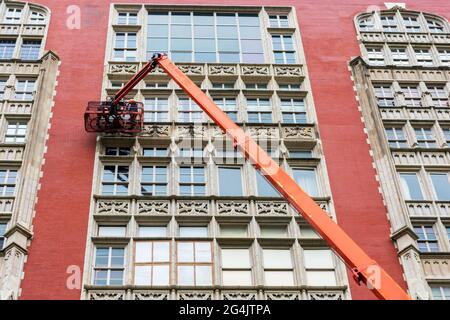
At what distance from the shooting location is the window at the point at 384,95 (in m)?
42.1

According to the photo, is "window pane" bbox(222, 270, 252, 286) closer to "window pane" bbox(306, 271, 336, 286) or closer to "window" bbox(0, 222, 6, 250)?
"window pane" bbox(306, 271, 336, 286)

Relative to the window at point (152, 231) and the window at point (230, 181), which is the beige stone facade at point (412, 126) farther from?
the window at point (152, 231)

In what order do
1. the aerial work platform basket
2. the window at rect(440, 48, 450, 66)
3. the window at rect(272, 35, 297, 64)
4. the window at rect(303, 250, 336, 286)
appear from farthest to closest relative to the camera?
1. the window at rect(440, 48, 450, 66)
2. the window at rect(272, 35, 297, 64)
3. the aerial work platform basket
4. the window at rect(303, 250, 336, 286)

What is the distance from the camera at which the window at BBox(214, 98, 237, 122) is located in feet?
134

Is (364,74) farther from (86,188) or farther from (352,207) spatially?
(86,188)

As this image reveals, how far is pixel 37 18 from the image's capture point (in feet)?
151

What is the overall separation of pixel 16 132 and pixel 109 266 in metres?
10.8

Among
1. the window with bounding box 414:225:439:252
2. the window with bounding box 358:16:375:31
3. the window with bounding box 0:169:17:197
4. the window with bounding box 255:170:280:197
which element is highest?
the window with bounding box 358:16:375:31

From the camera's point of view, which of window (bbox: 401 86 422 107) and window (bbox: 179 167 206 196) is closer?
window (bbox: 179 167 206 196)

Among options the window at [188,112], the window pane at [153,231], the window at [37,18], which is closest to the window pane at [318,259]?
the window pane at [153,231]

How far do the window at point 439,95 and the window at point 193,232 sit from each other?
1682cm

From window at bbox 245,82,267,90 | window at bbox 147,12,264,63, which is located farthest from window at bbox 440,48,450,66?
window at bbox 245,82,267,90

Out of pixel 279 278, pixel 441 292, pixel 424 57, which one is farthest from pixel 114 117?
pixel 424 57

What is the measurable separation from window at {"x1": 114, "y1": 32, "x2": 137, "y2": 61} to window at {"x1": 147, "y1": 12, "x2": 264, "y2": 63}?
95 centimetres
